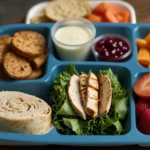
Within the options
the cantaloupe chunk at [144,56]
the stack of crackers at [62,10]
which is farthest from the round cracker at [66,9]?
the cantaloupe chunk at [144,56]

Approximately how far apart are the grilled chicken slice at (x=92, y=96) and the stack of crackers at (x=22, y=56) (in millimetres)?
236

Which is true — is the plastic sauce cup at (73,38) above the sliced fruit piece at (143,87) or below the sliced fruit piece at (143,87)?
above

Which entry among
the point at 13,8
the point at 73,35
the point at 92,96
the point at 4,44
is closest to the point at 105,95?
the point at 92,96

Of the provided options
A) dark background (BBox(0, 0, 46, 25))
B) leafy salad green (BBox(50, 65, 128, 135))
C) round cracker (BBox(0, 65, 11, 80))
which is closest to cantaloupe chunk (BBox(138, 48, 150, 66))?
leafy salad green (BBox(50, 65, 128, 135))

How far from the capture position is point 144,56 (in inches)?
69.8

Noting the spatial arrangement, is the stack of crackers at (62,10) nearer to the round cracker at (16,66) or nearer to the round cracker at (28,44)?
the round cracker at (28,44)

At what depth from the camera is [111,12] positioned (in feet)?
6.65

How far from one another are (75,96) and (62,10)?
2.05 feet

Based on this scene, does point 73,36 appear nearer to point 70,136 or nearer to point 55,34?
point 55,34

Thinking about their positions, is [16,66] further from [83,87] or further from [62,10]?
[62,10]

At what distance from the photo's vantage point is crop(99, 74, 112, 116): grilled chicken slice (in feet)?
5.00

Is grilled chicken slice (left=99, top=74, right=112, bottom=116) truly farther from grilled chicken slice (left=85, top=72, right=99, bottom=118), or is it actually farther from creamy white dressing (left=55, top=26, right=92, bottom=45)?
creamy white dressing (left=55, top=26, right=92, bottom=45)

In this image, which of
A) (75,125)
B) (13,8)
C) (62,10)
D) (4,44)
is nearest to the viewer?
(75,125)

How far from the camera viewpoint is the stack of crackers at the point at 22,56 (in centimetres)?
171
